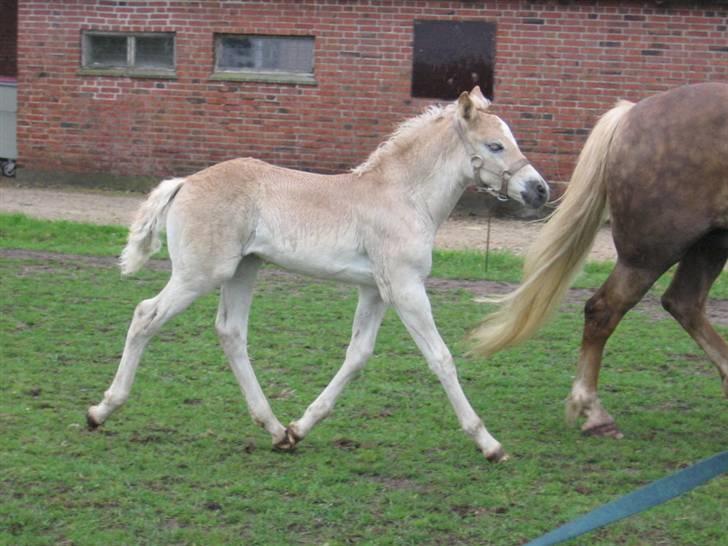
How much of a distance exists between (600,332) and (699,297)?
727 mm

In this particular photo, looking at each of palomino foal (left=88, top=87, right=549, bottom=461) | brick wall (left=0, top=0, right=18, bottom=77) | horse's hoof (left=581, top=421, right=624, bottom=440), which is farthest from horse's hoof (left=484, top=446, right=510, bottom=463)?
brick wall (left=0, top=0, right=18, bottom=77)

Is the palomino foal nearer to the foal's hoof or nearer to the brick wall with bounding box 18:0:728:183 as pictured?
the foal's hoof

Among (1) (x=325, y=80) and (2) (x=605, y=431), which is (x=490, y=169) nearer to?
(2) (x=605, y=431)

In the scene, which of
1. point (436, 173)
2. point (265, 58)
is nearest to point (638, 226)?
point (436, 173)

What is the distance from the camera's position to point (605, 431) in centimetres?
651

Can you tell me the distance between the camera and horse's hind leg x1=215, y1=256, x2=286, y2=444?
5.98 m

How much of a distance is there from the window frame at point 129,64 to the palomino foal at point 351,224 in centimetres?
1135

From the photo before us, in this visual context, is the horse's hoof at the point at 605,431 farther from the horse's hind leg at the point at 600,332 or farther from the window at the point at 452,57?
the window at the point at 452,57

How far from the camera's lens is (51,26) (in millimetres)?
17250

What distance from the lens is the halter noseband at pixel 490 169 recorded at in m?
5.71

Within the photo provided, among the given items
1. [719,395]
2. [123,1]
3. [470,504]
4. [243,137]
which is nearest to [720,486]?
[470,504]

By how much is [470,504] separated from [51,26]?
13.7 meters

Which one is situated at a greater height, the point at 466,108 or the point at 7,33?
the point at 7,33

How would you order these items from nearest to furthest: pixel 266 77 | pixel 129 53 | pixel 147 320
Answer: pixel 147 320
pixel 266 77
pixel 129 53
